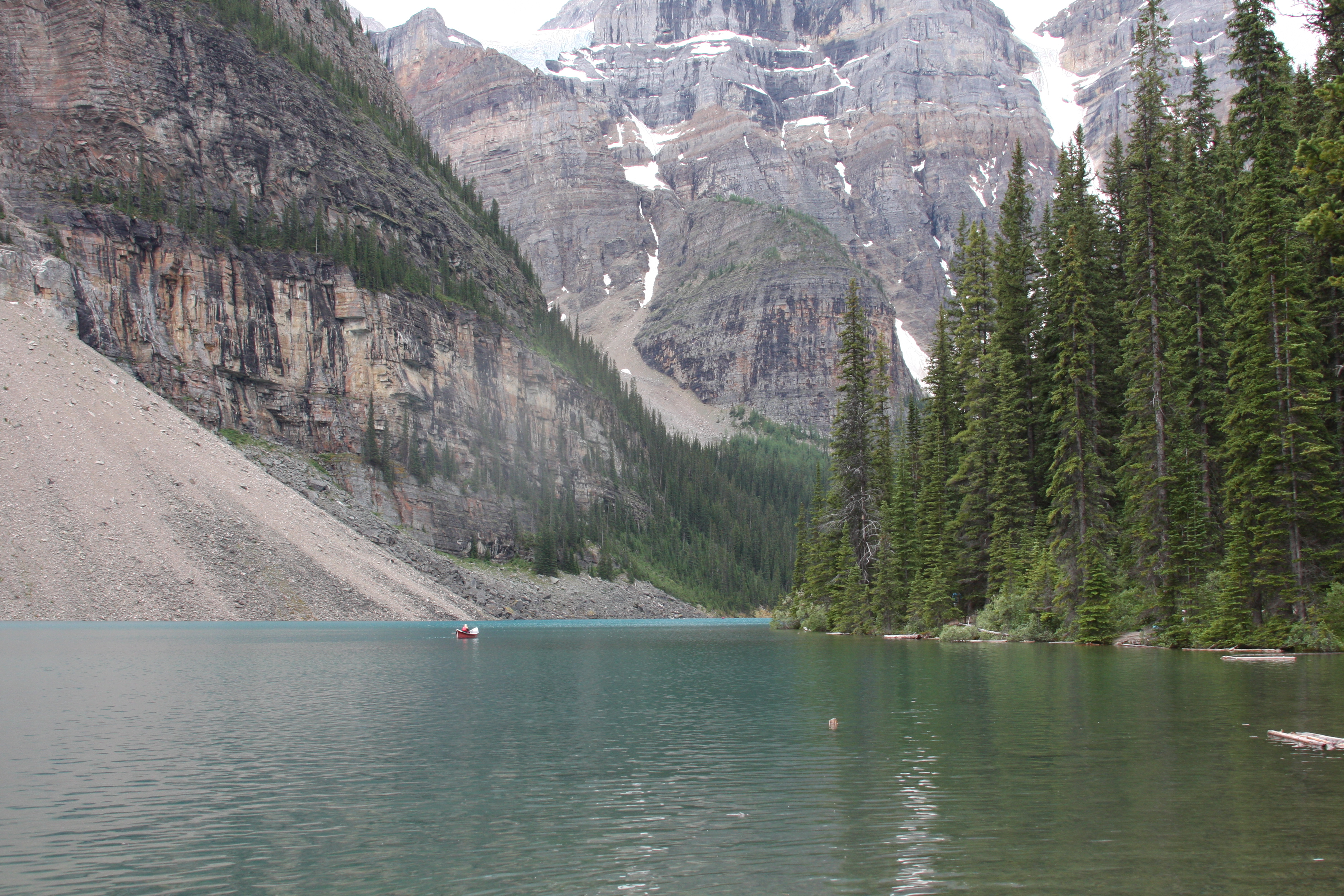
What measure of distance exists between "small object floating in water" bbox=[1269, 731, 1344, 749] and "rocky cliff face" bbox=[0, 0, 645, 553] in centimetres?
10656

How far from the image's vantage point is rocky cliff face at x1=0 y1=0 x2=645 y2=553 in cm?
10475

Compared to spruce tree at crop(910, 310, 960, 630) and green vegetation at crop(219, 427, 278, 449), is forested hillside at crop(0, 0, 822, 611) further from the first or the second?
spruce tree at crop(910, 310, 960, 630)

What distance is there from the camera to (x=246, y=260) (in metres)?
118

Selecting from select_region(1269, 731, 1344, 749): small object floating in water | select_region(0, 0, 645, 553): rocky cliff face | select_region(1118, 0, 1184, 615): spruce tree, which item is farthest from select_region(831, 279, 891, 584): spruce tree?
select_region(0, 0, 645, 553): rocky cliff face

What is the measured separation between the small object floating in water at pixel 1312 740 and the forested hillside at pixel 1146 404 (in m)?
10.1

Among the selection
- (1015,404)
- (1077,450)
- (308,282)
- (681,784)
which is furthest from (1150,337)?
(308,282)

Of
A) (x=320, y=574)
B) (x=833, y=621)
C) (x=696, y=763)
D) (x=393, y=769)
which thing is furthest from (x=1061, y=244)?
(x=320, y=574)

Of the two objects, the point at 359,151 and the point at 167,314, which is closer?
the point at 167,314

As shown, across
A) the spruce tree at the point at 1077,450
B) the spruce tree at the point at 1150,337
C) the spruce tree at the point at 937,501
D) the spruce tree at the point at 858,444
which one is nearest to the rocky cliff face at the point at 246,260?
the spruce tree at the point at 858,444

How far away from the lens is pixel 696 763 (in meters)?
18.1

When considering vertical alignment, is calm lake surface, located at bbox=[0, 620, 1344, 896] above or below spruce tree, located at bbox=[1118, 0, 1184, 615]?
below

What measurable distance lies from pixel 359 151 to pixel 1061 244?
124880mm

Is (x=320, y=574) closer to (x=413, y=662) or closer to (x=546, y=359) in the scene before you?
(x=413, y=662)

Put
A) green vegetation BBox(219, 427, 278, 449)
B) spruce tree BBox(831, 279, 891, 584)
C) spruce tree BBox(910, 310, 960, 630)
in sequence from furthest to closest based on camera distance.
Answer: green vegetation BBox(219, 427, 278, 449) → spruce tree BBox(831, 279, 891, 584) → spruce tree BBox(910, 310, 960, 630)
